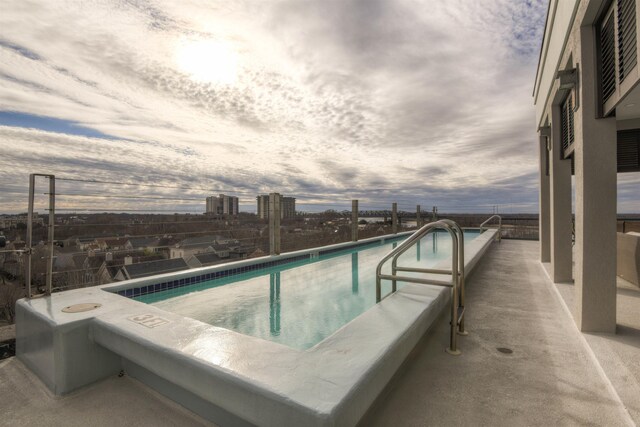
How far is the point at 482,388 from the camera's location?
4.49 feet

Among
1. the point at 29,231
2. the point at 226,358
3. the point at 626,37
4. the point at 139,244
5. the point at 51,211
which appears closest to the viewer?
the point at 226,358

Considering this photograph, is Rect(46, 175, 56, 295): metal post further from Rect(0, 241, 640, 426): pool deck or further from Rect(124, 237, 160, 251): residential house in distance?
Rect(124, 237, 160, 251): residential house in distance

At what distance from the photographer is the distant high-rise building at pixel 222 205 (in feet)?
14.8

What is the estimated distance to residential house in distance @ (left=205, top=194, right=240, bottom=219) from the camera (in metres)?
4.50

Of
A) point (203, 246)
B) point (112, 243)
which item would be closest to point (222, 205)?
point (203, 246)

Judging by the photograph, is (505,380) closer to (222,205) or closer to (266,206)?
(222,205)

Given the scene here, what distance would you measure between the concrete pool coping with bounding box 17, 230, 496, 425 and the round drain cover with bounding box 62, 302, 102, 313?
0.05 m

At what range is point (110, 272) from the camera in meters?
3.26

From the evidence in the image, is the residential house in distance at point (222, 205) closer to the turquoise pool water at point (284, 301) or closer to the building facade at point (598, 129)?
the turquoise pool water at point (284, 301)

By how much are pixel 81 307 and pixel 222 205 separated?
121 inches

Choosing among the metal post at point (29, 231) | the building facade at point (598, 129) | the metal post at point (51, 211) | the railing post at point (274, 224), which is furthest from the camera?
the railing post at point (274, 224)

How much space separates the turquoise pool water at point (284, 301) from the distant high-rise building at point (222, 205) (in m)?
1.10

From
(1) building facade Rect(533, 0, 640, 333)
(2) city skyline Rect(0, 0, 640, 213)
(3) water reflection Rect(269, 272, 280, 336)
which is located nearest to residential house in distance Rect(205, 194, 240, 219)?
(2) city skyline Rect(0, 0, 640, 213)

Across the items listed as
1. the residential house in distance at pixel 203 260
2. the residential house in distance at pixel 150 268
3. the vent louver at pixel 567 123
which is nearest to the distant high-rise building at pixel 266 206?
the residential house in distance at pixel 203 260
